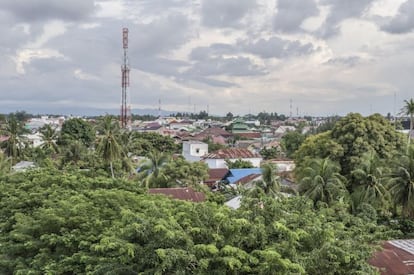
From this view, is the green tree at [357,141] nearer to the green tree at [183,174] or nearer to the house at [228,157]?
the green tree at [183,174]

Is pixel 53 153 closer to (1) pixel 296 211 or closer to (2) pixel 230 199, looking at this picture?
(2) pixel 230 199

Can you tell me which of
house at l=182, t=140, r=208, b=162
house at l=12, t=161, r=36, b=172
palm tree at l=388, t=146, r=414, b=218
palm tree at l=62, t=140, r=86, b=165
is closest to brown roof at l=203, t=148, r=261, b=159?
house at l=182, t=140, r=208, b=162

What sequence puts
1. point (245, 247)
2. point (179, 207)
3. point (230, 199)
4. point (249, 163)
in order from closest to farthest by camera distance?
point (245, 247)
point (179, 207)
point (230, 199)
point (249, 163)

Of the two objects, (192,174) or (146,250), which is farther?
(192,174)

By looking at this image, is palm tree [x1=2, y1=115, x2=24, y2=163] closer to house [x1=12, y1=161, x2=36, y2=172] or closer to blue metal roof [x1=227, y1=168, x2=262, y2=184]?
house [x1=12, y1=161, x2=36, y2=172]

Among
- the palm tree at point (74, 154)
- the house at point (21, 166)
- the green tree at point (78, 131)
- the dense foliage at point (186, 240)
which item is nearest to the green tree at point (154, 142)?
the green tree at point (78, 131)

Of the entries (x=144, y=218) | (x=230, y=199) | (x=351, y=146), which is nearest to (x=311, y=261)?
(x=144, y=218)
